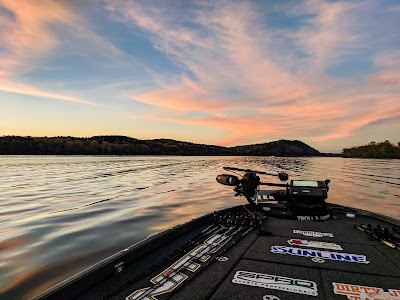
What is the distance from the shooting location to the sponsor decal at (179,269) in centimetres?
398

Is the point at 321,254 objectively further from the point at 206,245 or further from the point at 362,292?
the point at 206,245

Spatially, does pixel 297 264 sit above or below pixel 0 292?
above

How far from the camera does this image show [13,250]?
1028 cm

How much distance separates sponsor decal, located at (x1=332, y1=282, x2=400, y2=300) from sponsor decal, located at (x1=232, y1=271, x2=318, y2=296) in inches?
14.3

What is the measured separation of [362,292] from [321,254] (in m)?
1.60

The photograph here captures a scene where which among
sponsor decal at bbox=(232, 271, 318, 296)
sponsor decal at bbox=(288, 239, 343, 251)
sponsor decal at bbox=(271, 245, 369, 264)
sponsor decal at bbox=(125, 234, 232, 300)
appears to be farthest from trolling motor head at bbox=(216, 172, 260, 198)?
sponsor decal at bbox=(232, 271, 318, 296)

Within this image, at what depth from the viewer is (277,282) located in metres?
4.36

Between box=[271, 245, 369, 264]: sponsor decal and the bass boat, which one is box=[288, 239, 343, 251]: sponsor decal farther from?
box=[271, 245, 369, 264]: sponsor decal

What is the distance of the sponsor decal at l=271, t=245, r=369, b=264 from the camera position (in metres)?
5.32

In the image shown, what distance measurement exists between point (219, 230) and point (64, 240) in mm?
7770

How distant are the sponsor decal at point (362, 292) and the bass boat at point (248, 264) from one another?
0.01 metres

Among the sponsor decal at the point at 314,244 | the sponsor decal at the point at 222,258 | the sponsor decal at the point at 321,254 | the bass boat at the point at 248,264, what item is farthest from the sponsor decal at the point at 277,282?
the sponsor decal at the point at 314,244

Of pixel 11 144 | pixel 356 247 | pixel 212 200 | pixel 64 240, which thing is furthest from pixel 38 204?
pixel 11 144

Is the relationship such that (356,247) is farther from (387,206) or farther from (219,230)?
(387,206)
